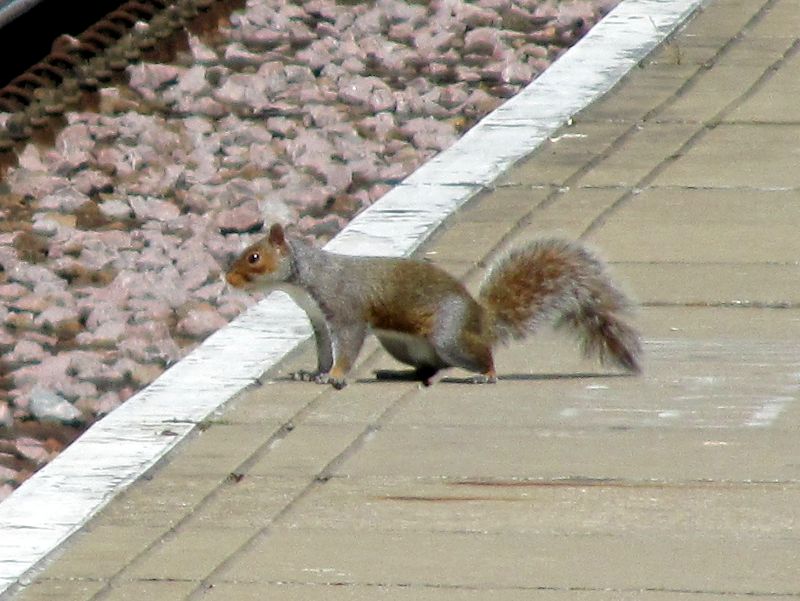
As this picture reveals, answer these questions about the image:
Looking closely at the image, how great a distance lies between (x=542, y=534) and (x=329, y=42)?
5787 mm

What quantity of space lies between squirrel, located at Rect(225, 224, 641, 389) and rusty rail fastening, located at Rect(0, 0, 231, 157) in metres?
3.11

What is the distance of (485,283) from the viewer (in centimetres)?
632

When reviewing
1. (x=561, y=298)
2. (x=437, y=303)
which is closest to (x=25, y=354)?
(x=437, y=303)

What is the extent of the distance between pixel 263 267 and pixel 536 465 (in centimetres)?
113

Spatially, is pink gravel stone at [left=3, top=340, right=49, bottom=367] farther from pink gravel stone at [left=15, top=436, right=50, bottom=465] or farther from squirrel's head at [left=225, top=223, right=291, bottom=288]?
squirrel's head at [left=225, top=223, right=291, bottom=288]

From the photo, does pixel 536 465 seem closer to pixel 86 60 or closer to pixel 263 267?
pixel 263 267

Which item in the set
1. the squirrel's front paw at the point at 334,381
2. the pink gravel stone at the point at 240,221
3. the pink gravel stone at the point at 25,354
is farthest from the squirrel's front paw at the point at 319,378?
the pink gravel stone at the point at 240,221

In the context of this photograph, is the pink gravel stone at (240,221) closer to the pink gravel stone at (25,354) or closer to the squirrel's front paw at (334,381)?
the pink gravel stone at (25,354)

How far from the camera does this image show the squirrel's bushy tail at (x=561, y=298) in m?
6.11

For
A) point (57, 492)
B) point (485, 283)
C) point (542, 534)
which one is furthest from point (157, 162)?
point (542, 534)

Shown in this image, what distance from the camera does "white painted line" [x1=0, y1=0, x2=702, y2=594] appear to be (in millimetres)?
5383

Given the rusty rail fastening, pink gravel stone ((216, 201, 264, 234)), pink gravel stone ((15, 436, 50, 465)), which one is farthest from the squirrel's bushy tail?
the rusty rail fastening

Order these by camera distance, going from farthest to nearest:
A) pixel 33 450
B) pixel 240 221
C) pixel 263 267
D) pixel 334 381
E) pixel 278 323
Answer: pixel 240 221 → pixel 278 323 → pixel 33 450 → pixel 263 267 → pixel 334 381

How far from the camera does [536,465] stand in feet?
18.0
